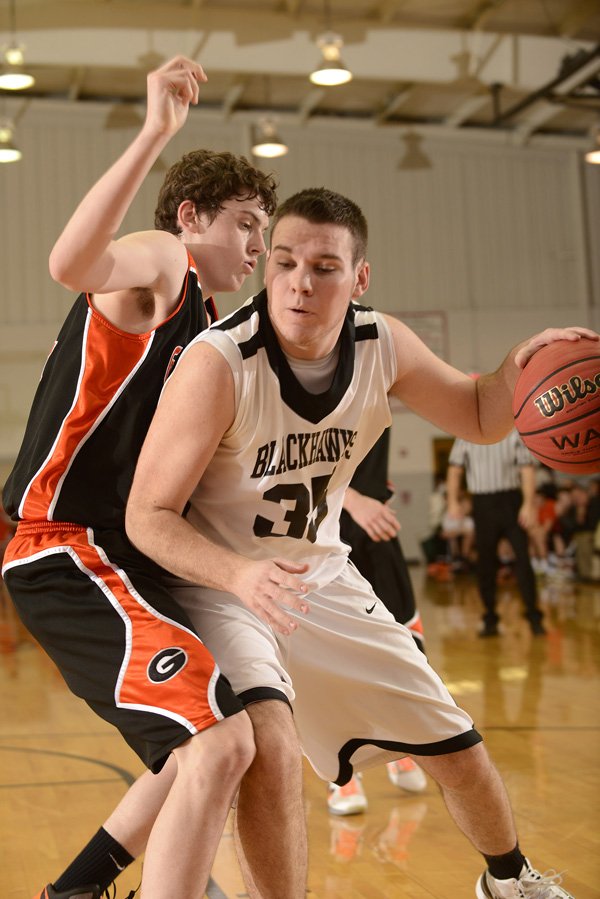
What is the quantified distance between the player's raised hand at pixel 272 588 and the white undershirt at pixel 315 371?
669 mm

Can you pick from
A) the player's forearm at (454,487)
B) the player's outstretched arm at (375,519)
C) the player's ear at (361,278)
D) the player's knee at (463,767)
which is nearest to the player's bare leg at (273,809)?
the player's knee at (463,767)

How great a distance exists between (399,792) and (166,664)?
2.52 meters

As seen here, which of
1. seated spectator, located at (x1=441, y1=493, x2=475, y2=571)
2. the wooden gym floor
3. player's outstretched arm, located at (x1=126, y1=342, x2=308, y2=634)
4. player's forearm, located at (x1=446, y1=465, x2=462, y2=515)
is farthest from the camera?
seated spectator, located at (x1=441, y1=493, x2=475, y2=571)

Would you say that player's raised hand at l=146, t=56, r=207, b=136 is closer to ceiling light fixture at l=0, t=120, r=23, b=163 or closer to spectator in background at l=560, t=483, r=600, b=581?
spectator in background at l=560, t=483, r=600, b=581

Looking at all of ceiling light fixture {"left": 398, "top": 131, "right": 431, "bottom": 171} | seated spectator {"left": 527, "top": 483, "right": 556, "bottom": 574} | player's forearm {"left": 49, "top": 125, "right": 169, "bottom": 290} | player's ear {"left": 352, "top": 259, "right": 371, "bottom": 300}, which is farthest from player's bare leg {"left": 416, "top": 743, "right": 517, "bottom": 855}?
ceiling light fixture {"left": 398, "top": 131, "right": 431, "bottom": 171}

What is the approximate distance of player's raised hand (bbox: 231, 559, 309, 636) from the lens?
205 cm

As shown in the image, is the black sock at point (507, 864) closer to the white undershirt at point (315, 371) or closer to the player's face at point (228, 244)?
the white undershirt at point (315, 371)

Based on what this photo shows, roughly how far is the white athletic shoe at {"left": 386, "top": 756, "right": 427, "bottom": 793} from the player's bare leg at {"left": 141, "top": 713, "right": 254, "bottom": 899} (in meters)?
2.43

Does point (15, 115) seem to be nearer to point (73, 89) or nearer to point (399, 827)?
point (73, 89)

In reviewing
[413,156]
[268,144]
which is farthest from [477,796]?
[413,156]

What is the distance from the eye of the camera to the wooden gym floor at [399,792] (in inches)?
133

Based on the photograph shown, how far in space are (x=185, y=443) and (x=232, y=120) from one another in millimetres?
15182

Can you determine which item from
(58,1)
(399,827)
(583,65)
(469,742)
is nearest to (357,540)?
(399,827)

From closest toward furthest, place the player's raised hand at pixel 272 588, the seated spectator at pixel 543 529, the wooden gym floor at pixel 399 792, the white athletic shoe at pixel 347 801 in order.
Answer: the player's raised hand at pixel 272 588
the wooden gym floor at pixel 399 792
the white athletic shoe at pixel 347 801
the seated spectator at pixel 543 529
